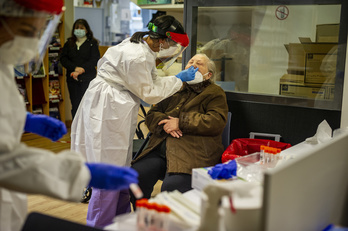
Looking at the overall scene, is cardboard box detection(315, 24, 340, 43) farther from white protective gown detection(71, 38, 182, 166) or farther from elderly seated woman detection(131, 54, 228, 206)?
white protective gown detection(71, 38, 182, 166)

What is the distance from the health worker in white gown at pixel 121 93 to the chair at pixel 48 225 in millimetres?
1201

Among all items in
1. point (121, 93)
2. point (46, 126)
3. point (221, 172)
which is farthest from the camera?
Answer: point (121, 93)

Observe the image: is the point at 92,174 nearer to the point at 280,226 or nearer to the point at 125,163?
the point at 280,226

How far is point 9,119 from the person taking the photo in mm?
1348

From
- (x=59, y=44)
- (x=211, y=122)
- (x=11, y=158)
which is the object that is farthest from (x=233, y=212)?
(x=59, y=44)

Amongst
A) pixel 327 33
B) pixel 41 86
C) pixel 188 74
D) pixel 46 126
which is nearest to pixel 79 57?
pixel 41 86

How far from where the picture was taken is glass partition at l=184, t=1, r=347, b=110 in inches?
107

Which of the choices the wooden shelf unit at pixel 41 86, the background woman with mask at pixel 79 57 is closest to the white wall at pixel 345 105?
the background woman with mask at pixel 79 57

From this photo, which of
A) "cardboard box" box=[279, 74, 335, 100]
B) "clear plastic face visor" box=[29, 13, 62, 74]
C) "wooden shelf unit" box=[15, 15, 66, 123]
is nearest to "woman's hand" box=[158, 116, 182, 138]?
"cardboard box" box=[279, 74, 335, 100]

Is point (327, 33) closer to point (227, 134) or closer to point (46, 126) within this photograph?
point (227, 134)

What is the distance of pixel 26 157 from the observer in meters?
1.24

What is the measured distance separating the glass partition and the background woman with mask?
241 cm

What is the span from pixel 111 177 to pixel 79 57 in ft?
13.9

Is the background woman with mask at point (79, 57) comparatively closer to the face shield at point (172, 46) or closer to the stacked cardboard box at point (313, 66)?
the face shield at point (172, 46)
